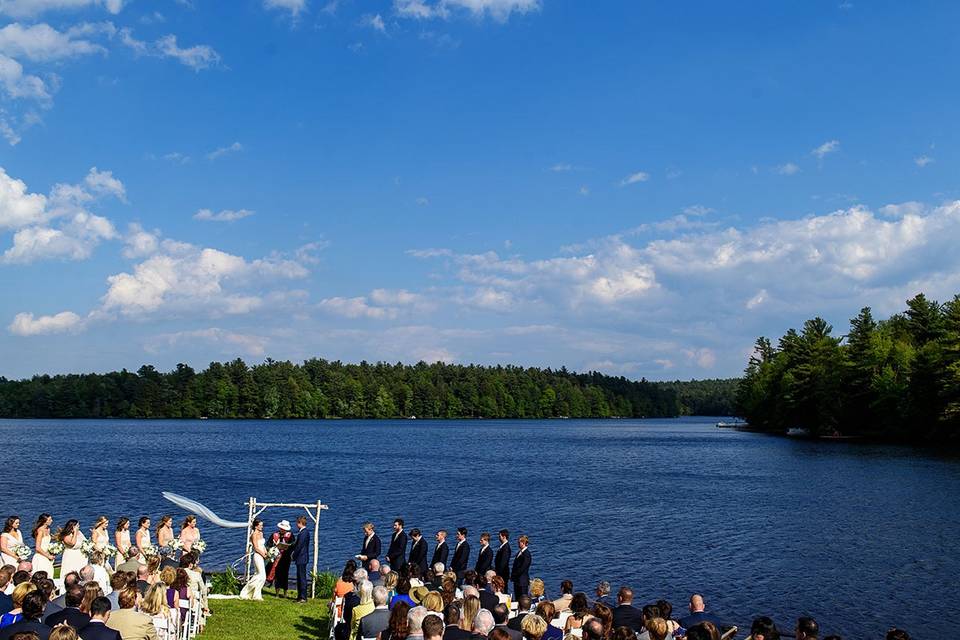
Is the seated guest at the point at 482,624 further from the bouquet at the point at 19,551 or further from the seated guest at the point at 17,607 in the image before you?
the bouquet at the point at 19,551

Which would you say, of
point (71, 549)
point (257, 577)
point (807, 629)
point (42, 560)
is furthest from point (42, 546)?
point (807, 629)

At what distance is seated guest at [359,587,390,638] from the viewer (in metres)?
11.7

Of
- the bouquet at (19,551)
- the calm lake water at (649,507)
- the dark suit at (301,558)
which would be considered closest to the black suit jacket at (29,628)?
the bouquet at (19,551)

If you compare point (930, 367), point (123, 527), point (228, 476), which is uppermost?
point (930, 367)

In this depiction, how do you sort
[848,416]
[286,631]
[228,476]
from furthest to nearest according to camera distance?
[848,416] < [228,476] < [286,631]

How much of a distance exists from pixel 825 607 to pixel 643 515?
58.4 ft

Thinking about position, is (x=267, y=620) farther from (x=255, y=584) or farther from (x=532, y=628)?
(x=532, y=628)

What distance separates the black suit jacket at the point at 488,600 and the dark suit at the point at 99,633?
5.59 m

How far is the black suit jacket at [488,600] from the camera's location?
42.1ft

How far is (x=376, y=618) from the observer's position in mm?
11781

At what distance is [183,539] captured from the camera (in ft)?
59.4

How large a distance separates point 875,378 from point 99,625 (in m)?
101

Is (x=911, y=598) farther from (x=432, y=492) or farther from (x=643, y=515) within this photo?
(x=432, y=492)

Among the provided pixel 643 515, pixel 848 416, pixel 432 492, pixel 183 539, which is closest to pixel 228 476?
pixel 432 492
